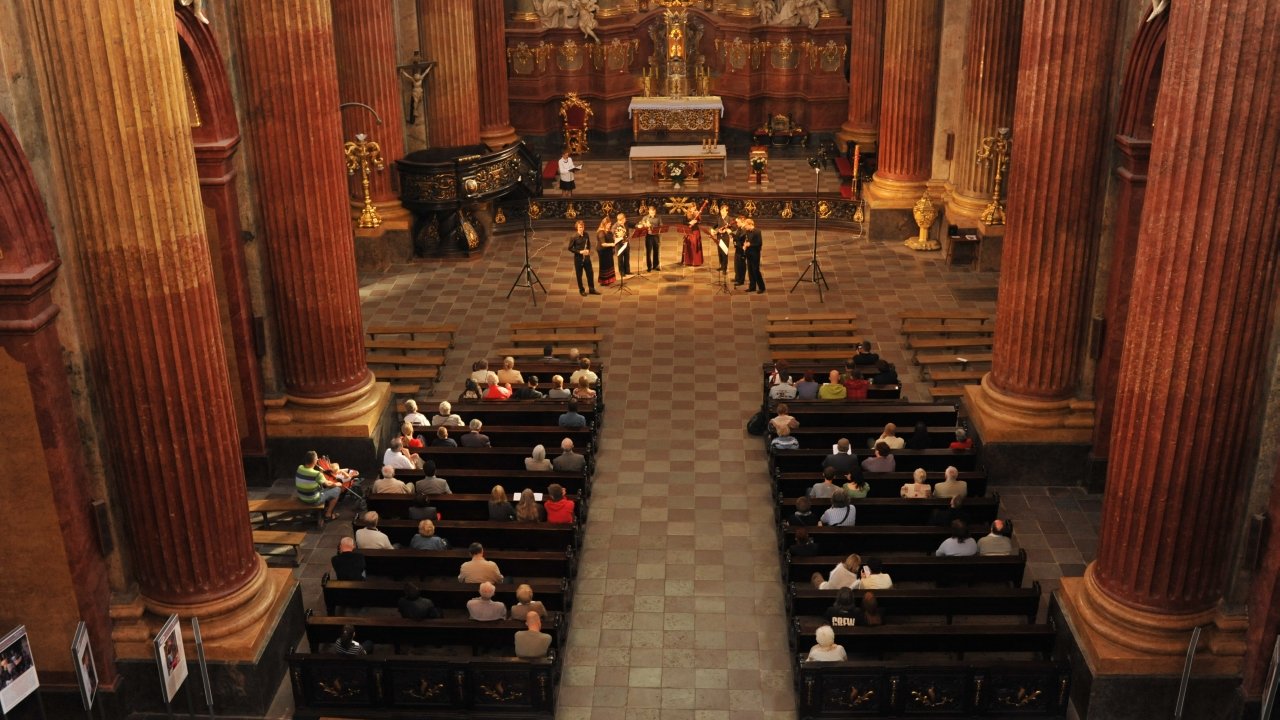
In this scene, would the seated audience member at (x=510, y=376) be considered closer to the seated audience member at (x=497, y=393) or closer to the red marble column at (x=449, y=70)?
the seated audience member at (x=497, y=393)

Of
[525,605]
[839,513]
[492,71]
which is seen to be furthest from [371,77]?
[525,605]

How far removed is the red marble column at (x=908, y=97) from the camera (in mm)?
27953

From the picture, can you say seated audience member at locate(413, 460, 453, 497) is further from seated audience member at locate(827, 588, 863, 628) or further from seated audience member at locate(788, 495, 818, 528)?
seated audience member at locate(827, 588, 863, 628)

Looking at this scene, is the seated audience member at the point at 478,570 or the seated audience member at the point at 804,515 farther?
the seated audience member at the point at 804,515

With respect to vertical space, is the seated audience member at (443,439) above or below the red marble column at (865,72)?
below

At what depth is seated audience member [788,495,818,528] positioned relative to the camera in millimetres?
14891

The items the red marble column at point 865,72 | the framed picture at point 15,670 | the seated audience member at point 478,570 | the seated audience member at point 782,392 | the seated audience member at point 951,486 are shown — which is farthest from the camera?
the red marble column at point 865,72

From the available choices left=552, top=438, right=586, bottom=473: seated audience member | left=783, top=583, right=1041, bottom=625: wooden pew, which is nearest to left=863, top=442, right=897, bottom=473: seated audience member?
left=783, top=583, right=1041, bottom=625: wooden pew

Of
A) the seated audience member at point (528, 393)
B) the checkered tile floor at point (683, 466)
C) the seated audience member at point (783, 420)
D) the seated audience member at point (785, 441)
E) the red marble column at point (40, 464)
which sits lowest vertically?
the checkered tile floor at point (683, 466)

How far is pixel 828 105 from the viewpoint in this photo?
119ft

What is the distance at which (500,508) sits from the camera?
1544 centimetres

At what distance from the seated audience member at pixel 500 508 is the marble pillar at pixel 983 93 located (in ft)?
48.1

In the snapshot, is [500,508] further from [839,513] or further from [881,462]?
[881,462]

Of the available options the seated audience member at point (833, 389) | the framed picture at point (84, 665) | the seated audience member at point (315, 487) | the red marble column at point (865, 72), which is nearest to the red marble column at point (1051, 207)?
the seated audience member at point (833, 389)
